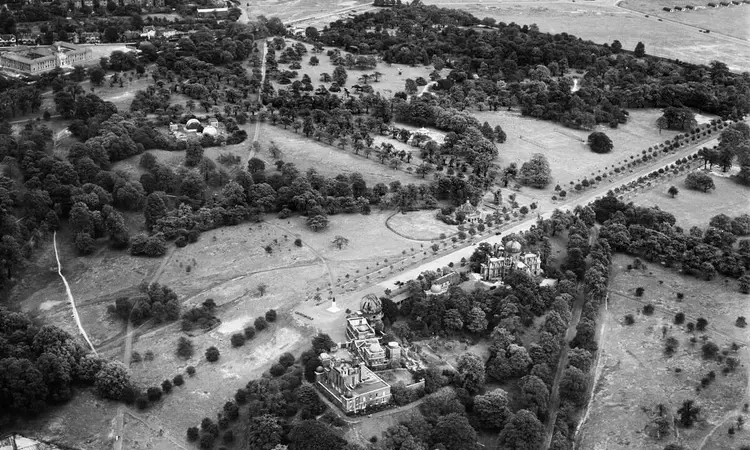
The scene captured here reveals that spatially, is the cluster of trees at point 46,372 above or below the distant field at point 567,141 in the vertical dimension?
below

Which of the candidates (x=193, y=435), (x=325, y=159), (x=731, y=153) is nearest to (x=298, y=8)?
(x=325, y=159)

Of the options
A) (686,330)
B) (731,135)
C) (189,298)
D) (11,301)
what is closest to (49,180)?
(11,301)

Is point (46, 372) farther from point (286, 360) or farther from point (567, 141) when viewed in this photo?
point (567, 141)

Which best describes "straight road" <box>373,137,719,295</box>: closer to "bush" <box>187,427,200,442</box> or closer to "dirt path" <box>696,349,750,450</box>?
"bush" <box>187,427,200,442</box>

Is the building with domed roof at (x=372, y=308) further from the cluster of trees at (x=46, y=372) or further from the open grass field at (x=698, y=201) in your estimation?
the open grass field at (x=698, y=201)

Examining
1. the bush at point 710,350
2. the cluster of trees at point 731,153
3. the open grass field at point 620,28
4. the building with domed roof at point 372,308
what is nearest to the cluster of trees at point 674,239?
the bush at point 710,350

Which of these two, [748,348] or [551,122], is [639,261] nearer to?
[748,348]
